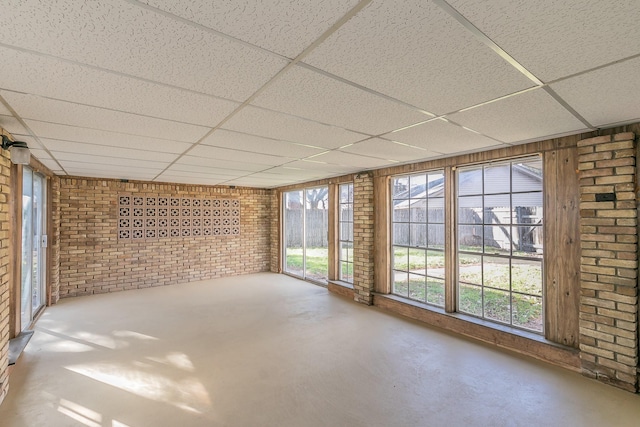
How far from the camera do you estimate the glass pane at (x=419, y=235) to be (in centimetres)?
464

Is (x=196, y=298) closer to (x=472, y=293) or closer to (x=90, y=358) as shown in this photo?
(x=90, y=358)

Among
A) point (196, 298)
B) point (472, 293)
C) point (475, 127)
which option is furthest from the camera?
point (196, 298)

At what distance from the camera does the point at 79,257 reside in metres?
6.02

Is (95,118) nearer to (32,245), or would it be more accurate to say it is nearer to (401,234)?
(32,245)

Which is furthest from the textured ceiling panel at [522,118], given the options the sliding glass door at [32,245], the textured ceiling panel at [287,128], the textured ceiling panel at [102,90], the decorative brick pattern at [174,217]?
the decorative brick pattern at [174,217]

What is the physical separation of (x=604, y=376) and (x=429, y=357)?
1547 mm

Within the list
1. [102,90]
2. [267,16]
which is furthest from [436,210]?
[102,90]

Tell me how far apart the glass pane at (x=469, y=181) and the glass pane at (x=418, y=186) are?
1.88ft

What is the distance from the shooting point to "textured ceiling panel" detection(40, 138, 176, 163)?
10.6 feet

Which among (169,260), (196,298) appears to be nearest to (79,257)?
(169,260)

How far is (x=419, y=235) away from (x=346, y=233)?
1.84m

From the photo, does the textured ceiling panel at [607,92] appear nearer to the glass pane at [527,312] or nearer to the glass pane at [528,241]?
the glass pane at [528,241]

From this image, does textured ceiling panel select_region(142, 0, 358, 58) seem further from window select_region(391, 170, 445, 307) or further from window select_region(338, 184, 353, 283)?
window select_region(338, 184, 353, 283)

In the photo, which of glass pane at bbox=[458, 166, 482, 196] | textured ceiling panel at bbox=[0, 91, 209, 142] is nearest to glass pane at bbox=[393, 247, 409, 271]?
glass pane at bbox=[458, 166, 482, 196]
